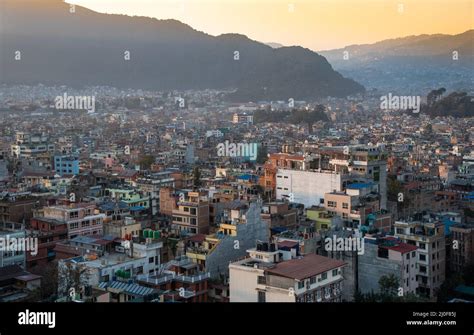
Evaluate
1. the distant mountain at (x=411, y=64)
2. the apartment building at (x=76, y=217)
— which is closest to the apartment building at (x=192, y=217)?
the apartment building at (x=76, y=217)

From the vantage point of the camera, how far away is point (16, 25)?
147ft

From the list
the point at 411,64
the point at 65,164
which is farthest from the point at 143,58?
the point at 65,164

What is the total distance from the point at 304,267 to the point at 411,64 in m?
39.7

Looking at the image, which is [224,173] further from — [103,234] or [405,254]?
[405,254]

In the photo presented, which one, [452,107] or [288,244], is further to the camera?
[452,107]

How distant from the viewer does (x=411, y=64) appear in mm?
42656

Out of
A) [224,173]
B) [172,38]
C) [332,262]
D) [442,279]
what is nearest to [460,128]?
[224,173]

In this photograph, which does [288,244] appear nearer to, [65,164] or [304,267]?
[304,267]

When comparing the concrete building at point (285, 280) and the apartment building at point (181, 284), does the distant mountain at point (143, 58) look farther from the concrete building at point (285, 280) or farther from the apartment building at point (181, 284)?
the concrete building at point (285, 280)

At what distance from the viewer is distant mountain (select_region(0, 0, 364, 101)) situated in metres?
41.4

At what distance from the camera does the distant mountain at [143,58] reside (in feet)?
136

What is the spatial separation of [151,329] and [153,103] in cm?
3712

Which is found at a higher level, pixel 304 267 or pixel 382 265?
pixel 304 267

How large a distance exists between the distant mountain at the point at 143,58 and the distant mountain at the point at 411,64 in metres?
1.52
